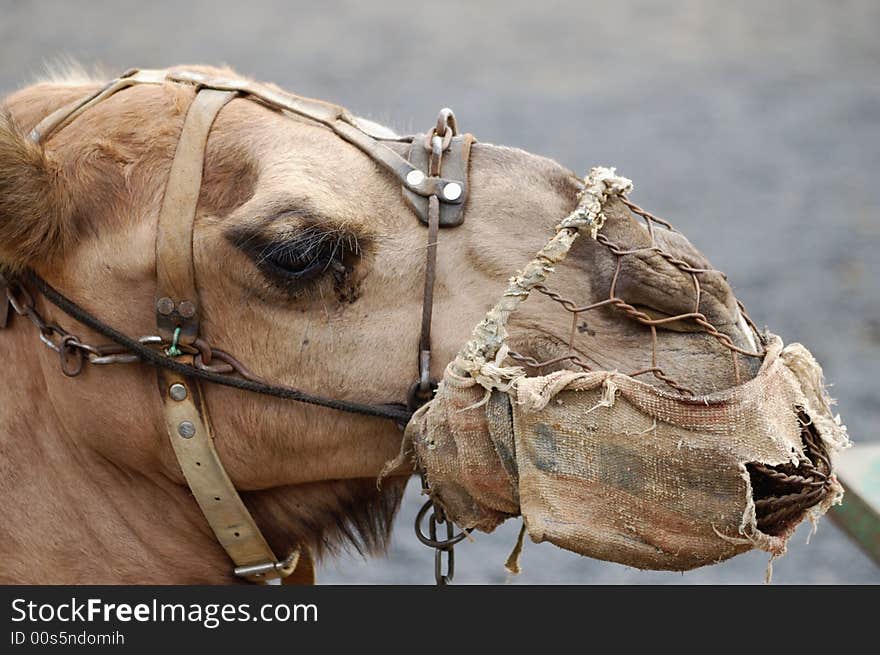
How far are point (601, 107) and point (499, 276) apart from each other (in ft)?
29.1

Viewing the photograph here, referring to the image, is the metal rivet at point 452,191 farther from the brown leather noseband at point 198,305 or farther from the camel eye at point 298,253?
the camel eye at point 298,253

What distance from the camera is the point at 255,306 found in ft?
7.72

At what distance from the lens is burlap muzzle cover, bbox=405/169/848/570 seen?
2.10 metres

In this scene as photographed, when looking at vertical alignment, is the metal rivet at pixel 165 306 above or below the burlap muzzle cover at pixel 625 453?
above

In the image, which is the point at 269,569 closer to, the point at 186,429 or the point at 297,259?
the point at 186,429

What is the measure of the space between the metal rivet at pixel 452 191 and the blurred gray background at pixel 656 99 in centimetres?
362

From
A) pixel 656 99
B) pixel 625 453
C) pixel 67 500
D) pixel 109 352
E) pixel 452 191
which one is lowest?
pixel 625 453

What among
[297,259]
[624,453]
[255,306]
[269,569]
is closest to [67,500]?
[269,569]

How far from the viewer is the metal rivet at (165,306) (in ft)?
7.68

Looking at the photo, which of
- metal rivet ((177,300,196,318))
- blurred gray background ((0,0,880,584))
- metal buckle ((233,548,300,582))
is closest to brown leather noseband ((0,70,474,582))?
metal rivet ((177,300,196,318))

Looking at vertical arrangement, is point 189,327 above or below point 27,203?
below

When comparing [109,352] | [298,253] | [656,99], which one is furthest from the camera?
[656,99]

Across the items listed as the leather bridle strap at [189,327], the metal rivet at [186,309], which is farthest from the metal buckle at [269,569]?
the metal rivet at [186,309]

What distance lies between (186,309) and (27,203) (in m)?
0.39
